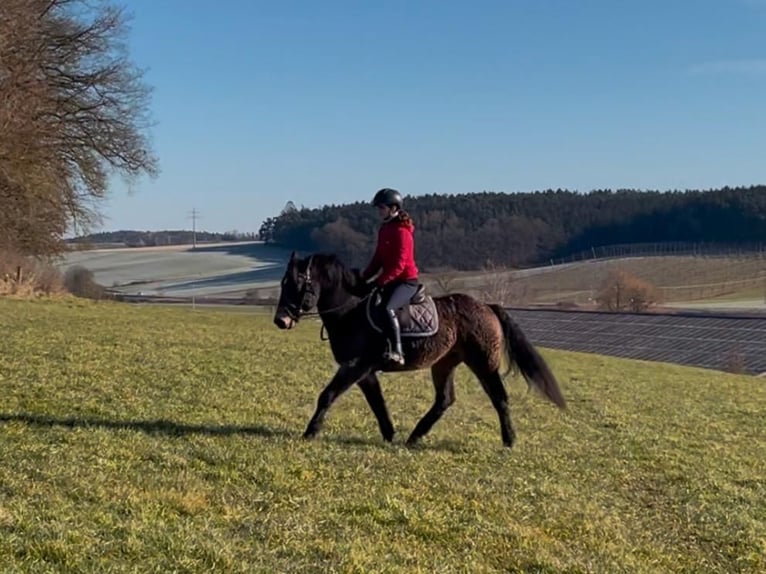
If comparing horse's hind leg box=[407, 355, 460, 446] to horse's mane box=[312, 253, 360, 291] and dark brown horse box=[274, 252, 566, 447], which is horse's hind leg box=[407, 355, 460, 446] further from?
horse's mane box=[312, 253, 360, 291]

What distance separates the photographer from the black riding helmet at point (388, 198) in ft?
26.7

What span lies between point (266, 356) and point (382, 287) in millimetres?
9002

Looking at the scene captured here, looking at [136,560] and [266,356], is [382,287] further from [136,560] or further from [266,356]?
[266,356]

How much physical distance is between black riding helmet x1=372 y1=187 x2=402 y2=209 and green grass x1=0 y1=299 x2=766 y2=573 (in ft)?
8.03

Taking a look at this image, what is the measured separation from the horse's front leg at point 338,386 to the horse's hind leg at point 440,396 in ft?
3.47

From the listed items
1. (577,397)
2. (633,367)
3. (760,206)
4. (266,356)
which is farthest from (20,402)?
(760,206)

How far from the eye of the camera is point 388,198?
8.12m

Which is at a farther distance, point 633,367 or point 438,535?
point 633,367

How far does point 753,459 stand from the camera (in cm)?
1004

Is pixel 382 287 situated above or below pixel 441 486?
above

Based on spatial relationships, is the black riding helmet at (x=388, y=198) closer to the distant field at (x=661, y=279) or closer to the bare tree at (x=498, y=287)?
the bare tree at (x=498, y=287)

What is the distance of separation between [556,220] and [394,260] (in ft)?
405

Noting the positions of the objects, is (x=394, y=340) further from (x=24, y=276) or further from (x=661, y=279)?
(x=661, y=279)

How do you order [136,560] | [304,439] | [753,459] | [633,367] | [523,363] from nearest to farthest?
[136,560]
[304,439]
[523,363]
[753,459]
[633,367]
